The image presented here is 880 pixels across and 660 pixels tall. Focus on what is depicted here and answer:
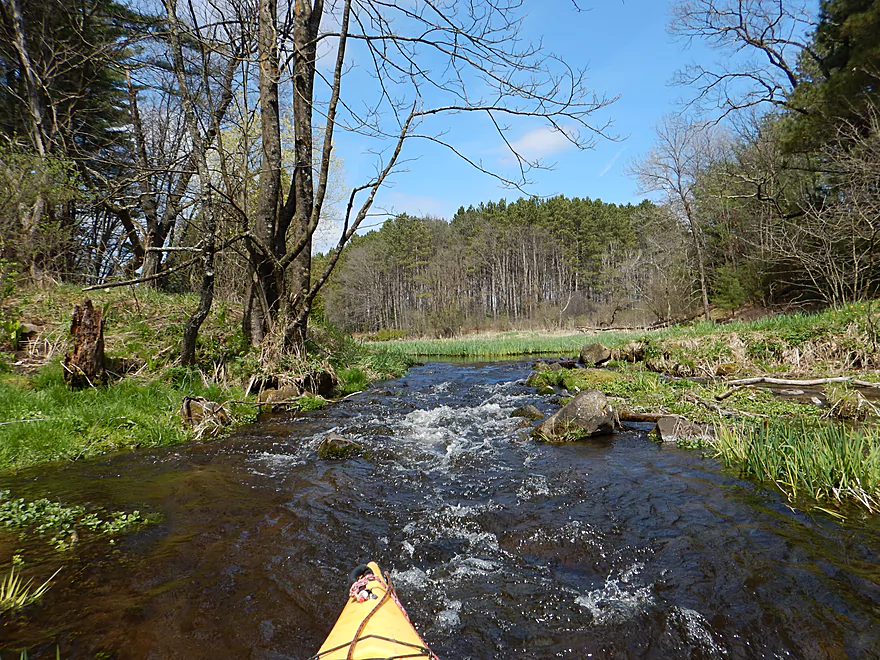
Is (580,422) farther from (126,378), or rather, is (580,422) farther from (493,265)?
(493,265)

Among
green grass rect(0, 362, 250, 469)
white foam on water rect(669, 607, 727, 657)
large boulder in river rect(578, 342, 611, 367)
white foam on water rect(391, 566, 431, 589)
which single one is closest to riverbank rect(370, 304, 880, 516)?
large boulder in river rect(578, 342, 611, 367)

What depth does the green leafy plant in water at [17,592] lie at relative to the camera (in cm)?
215

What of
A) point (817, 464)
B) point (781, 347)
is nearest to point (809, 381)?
point (781, 347)

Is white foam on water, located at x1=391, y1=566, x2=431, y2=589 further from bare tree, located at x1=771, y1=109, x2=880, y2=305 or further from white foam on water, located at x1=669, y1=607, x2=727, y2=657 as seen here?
bare tree, located at x1=771, y1=109, x2=880, y2=305

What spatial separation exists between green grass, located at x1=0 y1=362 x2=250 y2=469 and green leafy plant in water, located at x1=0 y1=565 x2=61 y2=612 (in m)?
2.63

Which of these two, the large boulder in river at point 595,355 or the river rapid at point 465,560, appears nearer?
the river rapid at point 465,560

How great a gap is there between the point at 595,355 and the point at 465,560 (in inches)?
512

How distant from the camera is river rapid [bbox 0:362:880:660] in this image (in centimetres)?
205

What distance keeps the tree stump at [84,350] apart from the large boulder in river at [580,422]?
6504 mm

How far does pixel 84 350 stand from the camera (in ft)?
19.3

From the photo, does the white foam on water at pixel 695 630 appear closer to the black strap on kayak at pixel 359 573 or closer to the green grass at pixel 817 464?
the black strap on kayak at pixel 359 573

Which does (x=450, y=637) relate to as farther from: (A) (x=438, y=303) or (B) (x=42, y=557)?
(A) (x=438, y=303)

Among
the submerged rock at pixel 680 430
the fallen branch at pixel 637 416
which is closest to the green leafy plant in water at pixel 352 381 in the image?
the fallen branch at pixel 637 416

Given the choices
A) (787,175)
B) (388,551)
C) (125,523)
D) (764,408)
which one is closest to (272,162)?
(125,523)
